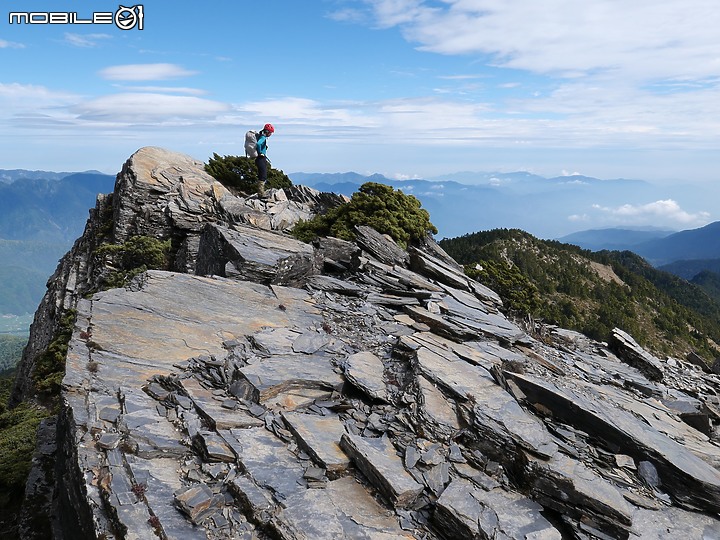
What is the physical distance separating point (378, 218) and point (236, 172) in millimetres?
16224

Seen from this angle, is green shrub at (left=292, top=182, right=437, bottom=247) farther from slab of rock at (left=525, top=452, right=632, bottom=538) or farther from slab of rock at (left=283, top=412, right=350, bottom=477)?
slab of rock at (left=525, top=452, right=632, bottom=538)

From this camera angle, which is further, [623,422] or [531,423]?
[623,422]

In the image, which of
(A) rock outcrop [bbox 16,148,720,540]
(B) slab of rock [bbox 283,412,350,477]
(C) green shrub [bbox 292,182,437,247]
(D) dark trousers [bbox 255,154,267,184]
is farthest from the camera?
(D) dark trousers [bbox 255,154,267,184]

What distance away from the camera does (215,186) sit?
112 ft

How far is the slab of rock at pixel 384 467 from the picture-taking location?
880 cm

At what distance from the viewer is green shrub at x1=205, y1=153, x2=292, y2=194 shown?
3762cm

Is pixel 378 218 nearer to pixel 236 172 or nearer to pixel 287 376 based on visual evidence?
pixel 236 172

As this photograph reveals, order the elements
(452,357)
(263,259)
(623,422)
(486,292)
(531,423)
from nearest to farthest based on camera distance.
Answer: (531,423) → (623,422) → (452,357) → (263,259) → (486,292)

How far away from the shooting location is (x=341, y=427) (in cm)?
1077

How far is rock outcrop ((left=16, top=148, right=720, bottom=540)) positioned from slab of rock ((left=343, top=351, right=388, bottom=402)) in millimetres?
56

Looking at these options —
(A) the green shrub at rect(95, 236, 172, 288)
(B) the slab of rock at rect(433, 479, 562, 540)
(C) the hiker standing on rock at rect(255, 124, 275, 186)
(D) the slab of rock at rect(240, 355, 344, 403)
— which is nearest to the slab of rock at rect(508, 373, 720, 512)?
(B) the slab of rock at rect(433, 479, 562, 540)

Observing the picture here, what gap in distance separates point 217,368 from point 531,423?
327 inches

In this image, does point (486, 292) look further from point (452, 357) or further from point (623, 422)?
point (623, 422)

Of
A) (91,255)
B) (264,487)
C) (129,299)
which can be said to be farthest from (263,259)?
(91,255)
